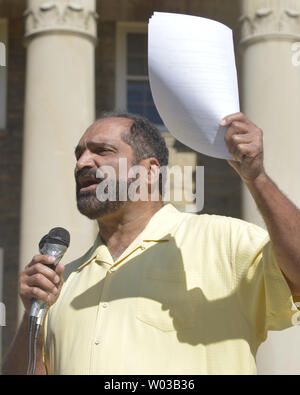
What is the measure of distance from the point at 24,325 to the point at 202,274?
77cm

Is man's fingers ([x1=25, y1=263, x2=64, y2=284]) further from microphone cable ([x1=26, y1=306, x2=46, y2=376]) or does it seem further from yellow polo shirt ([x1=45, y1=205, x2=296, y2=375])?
yellow polo shirt ([x1=45, y1=205, x2=296, y2=375])

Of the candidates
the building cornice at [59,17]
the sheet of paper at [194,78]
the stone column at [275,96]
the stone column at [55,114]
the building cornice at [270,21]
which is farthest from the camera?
the building cornice at [270,21]

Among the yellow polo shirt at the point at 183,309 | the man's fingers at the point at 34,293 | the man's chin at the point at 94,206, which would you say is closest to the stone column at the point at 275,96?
the man's chin at the point at 94,206

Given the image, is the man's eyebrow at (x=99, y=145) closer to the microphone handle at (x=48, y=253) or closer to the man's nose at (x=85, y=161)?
the man's nose at (x=85, y=161)

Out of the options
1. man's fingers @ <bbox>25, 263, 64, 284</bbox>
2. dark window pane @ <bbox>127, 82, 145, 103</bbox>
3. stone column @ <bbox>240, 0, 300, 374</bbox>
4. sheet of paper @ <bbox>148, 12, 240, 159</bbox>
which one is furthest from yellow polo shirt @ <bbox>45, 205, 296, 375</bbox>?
dark window pane @ <bbox>127, 82, 145, 103</bbox>

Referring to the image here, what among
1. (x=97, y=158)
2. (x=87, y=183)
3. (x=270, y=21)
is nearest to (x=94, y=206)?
(x=87, y=183)

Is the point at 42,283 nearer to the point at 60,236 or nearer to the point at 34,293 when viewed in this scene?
the point at 34,293

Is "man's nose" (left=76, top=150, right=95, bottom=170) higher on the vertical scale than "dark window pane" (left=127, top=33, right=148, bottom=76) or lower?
lower

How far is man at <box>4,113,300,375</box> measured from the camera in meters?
2.78

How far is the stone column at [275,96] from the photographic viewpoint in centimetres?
997

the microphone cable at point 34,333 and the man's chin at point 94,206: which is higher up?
the man's chin at point 94,206

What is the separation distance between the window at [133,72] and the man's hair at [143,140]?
9735mm

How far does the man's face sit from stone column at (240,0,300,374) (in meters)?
6.63

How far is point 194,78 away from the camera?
2908mm
